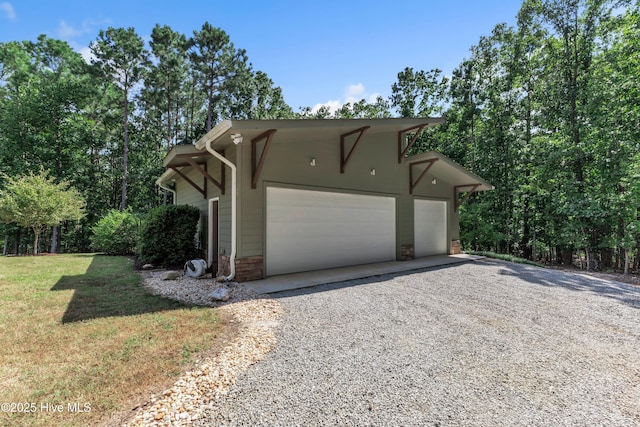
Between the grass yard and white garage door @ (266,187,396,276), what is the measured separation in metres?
2.56

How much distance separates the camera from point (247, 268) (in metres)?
5.90

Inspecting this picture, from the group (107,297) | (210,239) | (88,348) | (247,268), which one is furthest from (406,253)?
(88,348)

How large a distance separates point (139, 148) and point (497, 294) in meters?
23.7

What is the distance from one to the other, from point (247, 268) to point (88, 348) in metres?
3.05

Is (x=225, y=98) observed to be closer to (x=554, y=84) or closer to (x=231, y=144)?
(x=231, y=144)

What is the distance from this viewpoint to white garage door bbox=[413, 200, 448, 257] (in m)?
Answer: 9.91

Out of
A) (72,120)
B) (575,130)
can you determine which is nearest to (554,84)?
(575,130)

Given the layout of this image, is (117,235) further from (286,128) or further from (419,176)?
(419,176)

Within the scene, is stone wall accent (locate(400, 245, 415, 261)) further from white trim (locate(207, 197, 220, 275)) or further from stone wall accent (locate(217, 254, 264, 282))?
white trim (locate(207, 197, 220, 275))

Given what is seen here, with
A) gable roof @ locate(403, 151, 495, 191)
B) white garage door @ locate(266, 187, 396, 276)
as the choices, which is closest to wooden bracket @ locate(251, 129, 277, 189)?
white garage door @ locate(266, 187, 396, 276)

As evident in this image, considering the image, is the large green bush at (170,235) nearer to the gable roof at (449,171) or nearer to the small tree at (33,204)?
the gable roof at (449,171)

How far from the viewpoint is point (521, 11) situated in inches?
521

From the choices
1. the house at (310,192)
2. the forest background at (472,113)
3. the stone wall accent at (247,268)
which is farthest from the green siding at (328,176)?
the forest background at (472,113)

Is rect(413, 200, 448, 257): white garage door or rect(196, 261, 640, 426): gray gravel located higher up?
rect(413, 200, 448, 257): white garage door
